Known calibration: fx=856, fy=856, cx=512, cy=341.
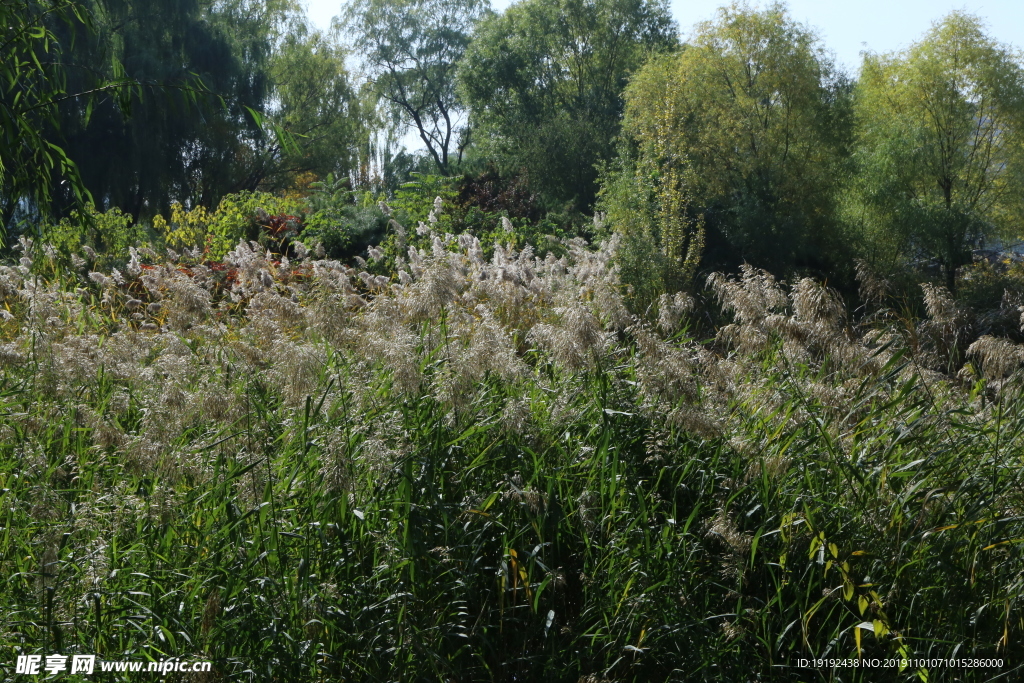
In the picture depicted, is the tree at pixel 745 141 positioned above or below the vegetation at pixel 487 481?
above

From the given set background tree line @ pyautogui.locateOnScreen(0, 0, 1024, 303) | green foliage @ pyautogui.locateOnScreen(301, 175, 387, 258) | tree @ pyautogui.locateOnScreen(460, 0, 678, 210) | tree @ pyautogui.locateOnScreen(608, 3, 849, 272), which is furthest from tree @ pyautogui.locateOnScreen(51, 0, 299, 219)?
tree @ pyautogui.locateOnScreen(608, 3, 849, 272)

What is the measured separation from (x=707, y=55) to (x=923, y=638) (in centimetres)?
1595

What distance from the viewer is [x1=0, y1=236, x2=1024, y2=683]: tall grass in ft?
8.95

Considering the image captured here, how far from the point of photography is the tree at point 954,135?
54.9ft

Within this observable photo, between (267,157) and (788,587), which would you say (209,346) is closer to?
(788,587)

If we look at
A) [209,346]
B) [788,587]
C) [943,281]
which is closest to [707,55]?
[943,281]

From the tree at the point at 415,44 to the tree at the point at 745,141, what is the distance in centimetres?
2209

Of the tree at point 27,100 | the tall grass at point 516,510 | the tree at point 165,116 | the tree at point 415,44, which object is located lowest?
the tall grass at point 516,510

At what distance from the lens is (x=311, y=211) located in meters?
13.8

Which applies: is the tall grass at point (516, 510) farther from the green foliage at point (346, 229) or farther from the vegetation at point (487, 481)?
the green foliage at point (346, 229)

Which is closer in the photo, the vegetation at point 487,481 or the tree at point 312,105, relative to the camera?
the vegetation at point 487,481

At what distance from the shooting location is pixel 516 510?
3289mm

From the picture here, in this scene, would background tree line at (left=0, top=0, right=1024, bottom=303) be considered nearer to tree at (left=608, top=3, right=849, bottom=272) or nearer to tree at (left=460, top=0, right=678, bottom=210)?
tree at (left=608, top=3, right=849, bottom=272)

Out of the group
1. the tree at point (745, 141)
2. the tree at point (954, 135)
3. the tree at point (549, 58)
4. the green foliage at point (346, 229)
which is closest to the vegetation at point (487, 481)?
the green foliage at point (346, 229)
